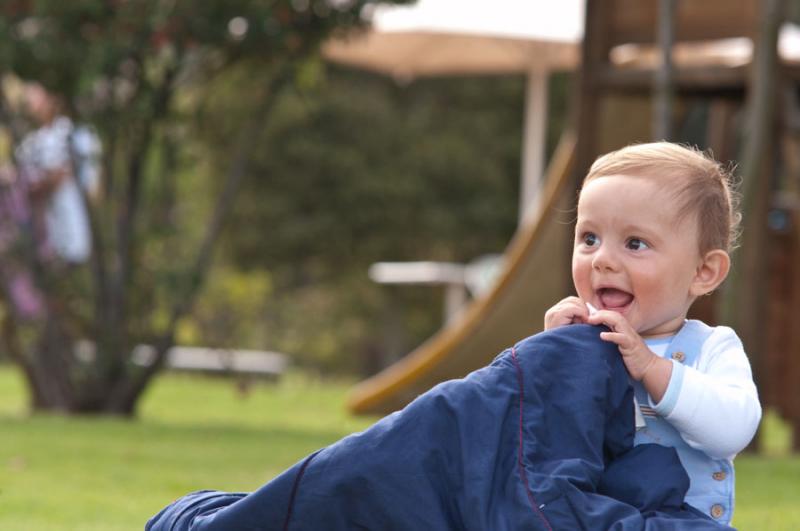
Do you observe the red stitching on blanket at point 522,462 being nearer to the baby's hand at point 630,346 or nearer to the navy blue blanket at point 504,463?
the navy blue blanket at point 504,463

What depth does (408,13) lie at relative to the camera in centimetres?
1341

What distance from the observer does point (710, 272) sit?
301 centimetres

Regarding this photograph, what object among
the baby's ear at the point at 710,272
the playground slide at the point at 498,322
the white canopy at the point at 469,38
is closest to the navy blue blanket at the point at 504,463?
the baby's ear at the point at 710,272

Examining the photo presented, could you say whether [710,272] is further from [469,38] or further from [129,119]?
[469,38]

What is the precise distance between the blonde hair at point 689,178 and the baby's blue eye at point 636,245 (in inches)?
3.2

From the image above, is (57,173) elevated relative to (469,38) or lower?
lower

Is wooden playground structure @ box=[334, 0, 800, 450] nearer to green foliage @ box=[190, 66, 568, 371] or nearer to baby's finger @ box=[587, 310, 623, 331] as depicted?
baby's finger @ box=[587, 310, 623, 331]

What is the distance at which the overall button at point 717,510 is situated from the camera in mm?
2875

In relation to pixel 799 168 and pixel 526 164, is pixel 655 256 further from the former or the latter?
pixel 526 164

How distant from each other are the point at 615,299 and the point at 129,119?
6.43m

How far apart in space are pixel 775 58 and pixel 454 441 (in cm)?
561

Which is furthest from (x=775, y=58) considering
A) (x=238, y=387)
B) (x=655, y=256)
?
(x=238, y=387)

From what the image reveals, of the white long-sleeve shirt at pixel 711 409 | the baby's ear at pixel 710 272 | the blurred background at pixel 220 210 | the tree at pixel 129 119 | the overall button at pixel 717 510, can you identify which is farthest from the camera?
the tree at pixel 129 119

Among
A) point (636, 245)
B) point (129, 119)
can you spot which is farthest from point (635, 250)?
point (129, 119)
